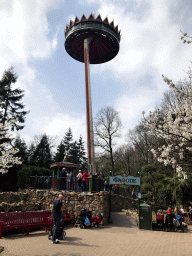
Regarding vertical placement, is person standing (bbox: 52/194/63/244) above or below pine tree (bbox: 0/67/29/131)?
below

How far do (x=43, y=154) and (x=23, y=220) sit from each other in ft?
121

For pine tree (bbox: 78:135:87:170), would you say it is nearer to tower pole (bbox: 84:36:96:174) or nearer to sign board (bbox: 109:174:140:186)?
tower pole (bbox: 84:36:96:174)

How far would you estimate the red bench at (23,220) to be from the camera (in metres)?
8.36

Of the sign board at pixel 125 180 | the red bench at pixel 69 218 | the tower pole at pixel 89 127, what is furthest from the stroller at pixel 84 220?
the tower pole at pixel 89 127

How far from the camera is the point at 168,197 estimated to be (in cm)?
1823

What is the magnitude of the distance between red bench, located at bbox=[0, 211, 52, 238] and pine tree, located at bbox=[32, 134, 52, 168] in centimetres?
3361

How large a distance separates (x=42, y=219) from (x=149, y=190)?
43.5 ft

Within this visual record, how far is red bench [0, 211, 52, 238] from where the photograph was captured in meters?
8.36

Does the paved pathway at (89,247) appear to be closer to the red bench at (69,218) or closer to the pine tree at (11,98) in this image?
the red bench at (69,218)

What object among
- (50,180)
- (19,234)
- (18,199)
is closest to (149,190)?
(50,180)

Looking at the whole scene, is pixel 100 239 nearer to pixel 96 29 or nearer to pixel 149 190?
pixel 149 190

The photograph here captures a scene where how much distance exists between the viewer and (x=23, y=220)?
8961mm

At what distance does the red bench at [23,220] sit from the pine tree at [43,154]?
3361 centimetres

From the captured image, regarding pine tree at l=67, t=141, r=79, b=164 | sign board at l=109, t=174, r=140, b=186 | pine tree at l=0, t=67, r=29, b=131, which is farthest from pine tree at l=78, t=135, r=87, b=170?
sign board at l=109, t=174, r=140, b=186
